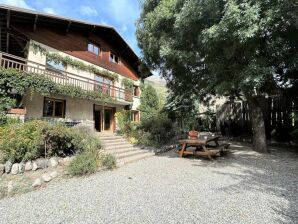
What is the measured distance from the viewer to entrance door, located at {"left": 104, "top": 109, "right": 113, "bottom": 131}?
17.4 meters

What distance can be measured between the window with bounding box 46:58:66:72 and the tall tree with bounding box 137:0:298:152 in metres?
6.59

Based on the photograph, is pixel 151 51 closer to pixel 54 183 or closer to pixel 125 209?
pixel 54 183

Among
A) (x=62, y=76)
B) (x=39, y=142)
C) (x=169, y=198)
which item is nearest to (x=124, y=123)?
(x=62, y=76)

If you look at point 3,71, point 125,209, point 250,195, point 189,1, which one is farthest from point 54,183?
point 189,1

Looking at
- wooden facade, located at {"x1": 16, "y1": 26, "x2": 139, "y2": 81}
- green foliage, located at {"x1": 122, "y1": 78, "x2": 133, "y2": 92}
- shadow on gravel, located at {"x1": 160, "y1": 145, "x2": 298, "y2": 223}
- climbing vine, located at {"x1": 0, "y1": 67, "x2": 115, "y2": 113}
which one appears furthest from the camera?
green foliage, located at {"x1": 122, "y1": 78, "x2": 133, "y2": 92}

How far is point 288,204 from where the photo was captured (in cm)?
422

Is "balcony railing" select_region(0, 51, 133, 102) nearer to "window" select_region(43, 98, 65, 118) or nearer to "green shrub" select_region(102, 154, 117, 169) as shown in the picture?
"window" select_region(43, 98, 65, 118)

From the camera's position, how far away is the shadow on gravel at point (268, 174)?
13.7ft

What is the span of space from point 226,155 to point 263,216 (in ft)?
20.8

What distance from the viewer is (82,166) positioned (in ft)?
23.3

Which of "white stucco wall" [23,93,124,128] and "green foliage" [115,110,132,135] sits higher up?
"white stucco wall" [23,93,124,128]

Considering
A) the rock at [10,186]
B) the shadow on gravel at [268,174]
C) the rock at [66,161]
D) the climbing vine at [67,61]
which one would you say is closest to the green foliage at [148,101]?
the climbing vine at [67,61]

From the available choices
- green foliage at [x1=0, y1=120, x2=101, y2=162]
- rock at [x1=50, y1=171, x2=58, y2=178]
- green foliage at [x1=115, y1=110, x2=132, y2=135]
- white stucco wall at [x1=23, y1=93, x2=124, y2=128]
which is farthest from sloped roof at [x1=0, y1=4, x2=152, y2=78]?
rock at [x1=50, y1=171, x2=58, y2=178]

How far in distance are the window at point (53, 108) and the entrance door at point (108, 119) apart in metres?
4.02
